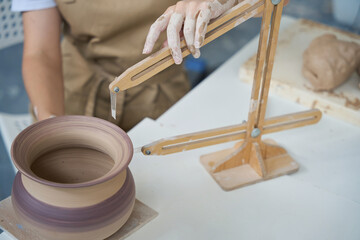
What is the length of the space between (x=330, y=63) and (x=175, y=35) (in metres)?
0.68

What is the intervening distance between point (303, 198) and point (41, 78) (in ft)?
2.74

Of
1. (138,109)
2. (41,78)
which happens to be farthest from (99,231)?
(138,109)

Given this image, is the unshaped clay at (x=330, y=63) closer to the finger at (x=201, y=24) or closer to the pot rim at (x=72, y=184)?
the finger at (x=201, y=24)

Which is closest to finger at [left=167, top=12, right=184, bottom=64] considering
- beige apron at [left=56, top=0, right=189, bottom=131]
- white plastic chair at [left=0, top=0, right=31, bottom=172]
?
beige apron at [left=56, top=0, right=189, bottom=131]

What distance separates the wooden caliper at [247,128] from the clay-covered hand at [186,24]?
0.02m

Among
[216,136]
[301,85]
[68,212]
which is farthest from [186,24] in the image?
[301,85]

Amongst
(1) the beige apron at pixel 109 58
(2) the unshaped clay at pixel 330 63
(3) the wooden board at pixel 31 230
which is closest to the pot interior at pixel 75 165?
(3) the wooden board at pixel 31 230

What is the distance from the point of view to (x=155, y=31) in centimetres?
76

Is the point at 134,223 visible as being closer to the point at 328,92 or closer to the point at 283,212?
the point at 283,212

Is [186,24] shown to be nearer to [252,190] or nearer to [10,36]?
[252,190]

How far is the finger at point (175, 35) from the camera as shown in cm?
75

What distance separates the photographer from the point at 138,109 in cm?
149

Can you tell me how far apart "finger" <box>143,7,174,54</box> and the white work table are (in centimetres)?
35

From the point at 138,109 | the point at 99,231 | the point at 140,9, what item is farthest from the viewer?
the point at 138,109
